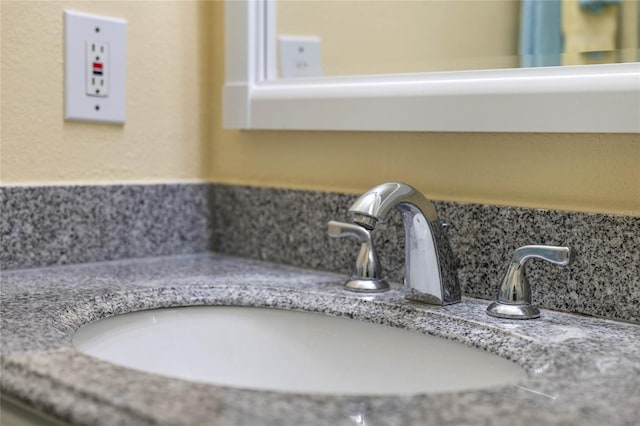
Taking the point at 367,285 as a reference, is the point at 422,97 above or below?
above

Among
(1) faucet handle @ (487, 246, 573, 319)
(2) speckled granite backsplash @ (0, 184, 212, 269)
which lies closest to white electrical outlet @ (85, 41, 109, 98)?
(2) speckled granite backsplash @ (0, 184, 212, 269)

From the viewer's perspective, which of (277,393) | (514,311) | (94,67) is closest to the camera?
(277,393)

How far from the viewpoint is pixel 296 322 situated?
0.87 metres

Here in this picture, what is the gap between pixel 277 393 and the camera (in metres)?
0.51

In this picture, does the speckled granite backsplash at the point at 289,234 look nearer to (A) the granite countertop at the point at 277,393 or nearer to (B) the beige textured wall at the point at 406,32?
(A) the granite countertop at the point at 277,393

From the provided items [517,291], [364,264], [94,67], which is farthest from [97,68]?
[517,291]

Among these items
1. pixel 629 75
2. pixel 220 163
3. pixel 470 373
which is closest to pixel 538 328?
pixel 470 373

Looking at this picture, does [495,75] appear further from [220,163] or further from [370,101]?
[220,163]

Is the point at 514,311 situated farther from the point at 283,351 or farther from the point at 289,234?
Answer: the point at 289,234

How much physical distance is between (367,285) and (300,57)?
33 centimetres

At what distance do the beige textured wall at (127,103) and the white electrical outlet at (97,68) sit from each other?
0.04 meters

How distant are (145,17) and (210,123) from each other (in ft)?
0.56

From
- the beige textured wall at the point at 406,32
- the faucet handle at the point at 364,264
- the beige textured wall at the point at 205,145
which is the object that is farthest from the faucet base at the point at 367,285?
the beige textured wall at the point at 406,32

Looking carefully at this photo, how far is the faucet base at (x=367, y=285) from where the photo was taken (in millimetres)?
887
